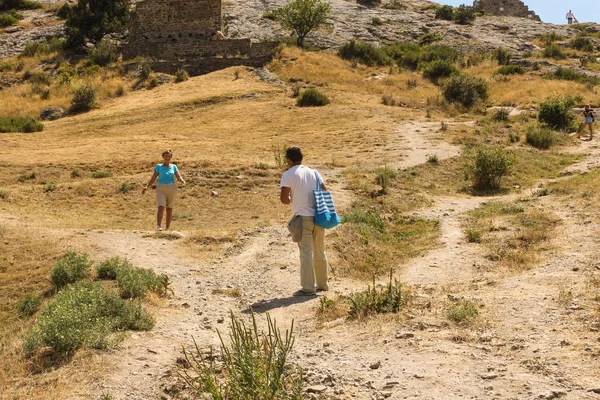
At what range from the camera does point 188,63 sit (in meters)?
31.3

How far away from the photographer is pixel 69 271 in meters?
8.53

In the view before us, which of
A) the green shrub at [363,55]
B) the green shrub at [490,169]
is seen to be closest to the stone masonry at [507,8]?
the green shrub at [363,55]

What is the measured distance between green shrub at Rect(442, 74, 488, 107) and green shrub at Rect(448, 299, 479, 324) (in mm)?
20396

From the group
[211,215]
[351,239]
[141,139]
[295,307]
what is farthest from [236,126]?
[295,307]

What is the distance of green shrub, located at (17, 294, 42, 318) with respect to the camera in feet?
26.9

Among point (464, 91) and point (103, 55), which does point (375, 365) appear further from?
point (103, 55)

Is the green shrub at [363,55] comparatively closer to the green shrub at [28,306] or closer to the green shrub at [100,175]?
the green shrub at [100,175]

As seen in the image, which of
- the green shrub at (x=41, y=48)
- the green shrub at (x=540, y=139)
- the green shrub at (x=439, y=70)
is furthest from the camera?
the green shrub at (x=41, y=48)

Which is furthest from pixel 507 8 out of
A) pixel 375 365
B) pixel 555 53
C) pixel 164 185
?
pixel 375 365

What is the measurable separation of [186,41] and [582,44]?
23.5 m

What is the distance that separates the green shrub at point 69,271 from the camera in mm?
8547

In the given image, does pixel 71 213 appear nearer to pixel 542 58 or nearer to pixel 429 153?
pixel 429 153

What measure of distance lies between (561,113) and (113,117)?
1543 centimetres

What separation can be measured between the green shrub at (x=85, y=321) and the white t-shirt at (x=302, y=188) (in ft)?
6.49
